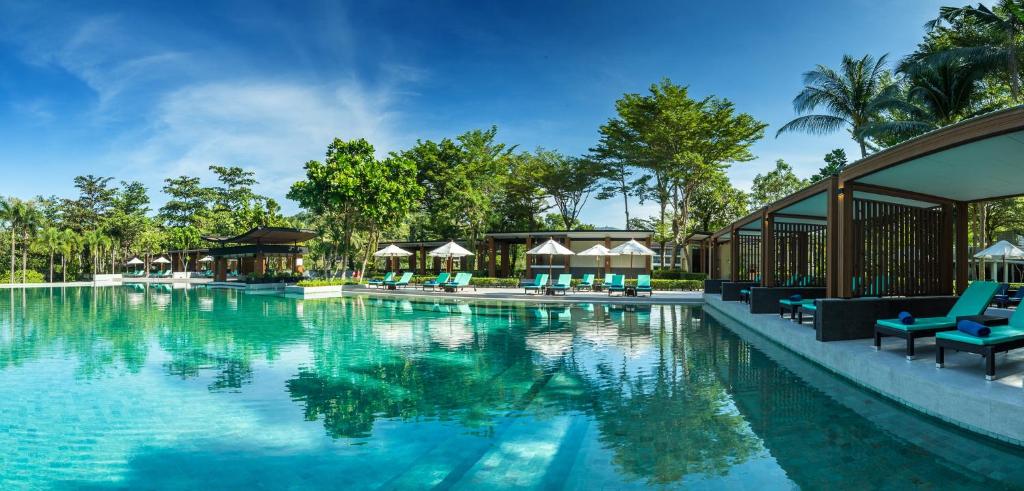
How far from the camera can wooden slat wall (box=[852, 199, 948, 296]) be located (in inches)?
368

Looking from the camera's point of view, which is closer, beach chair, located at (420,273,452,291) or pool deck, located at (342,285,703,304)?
pool deck, located at (342,285,703,304)

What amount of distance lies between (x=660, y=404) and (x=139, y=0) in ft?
66.5

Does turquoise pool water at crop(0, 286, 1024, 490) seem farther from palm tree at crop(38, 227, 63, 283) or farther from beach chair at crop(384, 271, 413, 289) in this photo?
A: palm tree at crop(38, 227, 63, 283)

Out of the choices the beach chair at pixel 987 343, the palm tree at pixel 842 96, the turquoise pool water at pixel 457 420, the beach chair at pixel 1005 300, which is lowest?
the turquoise pool water at pixel 457 420

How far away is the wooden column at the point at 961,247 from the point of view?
9719 millimetres

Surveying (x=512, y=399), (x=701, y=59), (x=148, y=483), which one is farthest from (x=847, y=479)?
(x=701, y=59)

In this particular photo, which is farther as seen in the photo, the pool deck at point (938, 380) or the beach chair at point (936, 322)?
the beach chair at point (936, 322)

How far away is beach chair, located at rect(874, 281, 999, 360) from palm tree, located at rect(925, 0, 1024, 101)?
48.1ft

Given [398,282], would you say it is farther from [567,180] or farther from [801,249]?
[801,249]

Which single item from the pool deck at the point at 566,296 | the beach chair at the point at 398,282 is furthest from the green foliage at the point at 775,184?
the beach chair at the point at 398,282

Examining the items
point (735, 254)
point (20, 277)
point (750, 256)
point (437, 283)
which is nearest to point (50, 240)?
point (20, 277)

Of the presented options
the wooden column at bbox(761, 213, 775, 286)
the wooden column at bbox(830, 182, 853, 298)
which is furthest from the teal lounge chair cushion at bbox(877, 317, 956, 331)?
the wooden column at bbox(761, 213, 775, 286)

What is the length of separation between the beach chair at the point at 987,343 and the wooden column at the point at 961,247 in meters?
4.46

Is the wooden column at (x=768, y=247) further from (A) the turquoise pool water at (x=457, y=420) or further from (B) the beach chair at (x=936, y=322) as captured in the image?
(B) the beach chair at (x=936, y=322)
